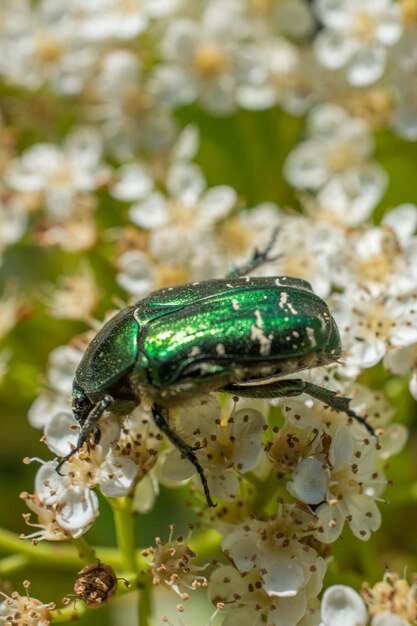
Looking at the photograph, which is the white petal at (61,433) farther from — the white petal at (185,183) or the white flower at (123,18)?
the white flower at (123,18)

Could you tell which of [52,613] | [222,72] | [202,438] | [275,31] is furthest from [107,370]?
[275,31]

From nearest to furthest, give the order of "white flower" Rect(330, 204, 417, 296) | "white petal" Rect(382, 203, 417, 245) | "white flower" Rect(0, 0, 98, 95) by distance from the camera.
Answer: "white flower" Rect(330, 204, 417, 296), "white petal" Rect(382, 203, 417, 245), "white flower" Rect(0, 0, 98, 95)

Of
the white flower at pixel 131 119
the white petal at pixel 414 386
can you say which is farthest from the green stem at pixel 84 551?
the white flower at pixel 131 119

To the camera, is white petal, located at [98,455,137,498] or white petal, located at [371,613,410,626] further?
white petal, located at [98,455,137,498]

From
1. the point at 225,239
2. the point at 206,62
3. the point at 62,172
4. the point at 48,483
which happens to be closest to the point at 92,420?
the point at 48,483

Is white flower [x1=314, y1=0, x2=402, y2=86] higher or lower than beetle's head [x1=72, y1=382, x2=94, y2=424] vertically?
higher

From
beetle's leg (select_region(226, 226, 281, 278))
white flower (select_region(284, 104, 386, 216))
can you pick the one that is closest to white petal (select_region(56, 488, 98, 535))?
beetle's leg (select_region(226, 226, 281, 278))

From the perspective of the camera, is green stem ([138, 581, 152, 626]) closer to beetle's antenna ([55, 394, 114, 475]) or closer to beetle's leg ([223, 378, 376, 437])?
beetle's antenna ([55, 394, 114, 475])
